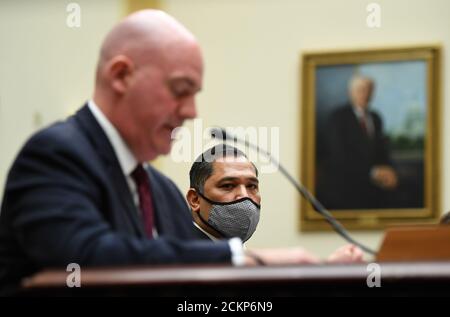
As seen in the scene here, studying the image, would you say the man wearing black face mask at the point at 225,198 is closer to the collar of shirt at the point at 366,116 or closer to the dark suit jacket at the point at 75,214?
the dark suit jacket at the point at 75,214

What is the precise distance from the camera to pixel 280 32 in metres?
10.9

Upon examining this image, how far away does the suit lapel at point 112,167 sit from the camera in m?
3.33

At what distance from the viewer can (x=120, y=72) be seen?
3.36m

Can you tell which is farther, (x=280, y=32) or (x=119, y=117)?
(x=280, y=32)

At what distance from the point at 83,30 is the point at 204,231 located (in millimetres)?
6520

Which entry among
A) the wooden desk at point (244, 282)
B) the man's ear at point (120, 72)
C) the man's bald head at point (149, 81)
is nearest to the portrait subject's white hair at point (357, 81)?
the man's bald head at point (149, 81)

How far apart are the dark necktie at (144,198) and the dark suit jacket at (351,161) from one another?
281 inches

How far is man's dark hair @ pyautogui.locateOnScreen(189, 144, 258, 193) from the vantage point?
17.7ft

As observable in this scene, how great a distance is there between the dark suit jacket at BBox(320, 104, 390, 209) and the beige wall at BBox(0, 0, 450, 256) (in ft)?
1.19

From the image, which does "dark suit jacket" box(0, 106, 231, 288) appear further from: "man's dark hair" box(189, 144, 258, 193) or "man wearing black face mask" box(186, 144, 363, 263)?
"man's dark hair" box(189, 144, 258, 193)

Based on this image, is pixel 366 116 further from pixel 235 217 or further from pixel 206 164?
pixel 235 217

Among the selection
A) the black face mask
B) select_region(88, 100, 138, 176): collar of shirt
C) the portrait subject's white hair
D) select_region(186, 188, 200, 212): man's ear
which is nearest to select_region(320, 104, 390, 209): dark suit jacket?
the portrait subject's white hair
